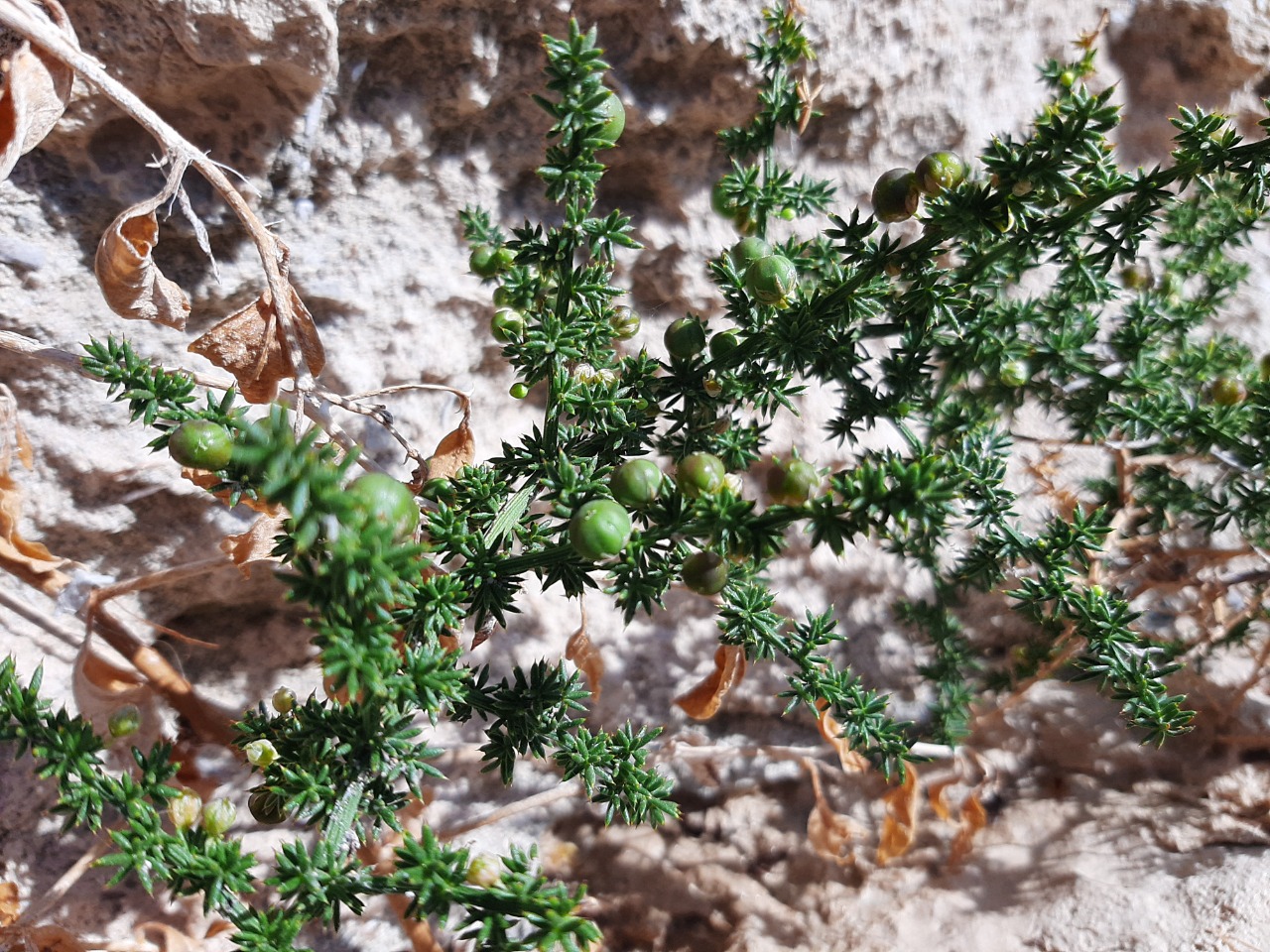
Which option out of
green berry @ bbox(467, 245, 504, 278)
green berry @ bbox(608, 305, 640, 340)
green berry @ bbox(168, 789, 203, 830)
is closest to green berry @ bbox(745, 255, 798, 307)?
green berry @ bbox(608, 305, 640, 340)

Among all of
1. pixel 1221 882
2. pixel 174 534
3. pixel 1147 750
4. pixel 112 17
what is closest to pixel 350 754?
pixel 174 534

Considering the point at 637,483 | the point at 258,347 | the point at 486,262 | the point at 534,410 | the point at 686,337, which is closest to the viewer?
the point at 637,483

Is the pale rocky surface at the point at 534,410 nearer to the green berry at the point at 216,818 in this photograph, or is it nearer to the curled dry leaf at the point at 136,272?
the curled dry leaf at the point at 136,272

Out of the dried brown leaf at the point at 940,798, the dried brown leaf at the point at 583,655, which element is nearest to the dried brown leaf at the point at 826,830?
the dried brown leaf at the point at 940,798

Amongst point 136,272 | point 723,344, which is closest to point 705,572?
point 723,344

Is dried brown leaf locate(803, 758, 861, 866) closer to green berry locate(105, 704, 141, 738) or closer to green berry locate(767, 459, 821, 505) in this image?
green berry locate(767, 459, 821, 505)

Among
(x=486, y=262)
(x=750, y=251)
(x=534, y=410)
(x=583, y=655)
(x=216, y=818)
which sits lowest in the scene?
(x=216, y=818)

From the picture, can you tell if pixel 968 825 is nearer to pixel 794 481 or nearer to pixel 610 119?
pixel 794 481
